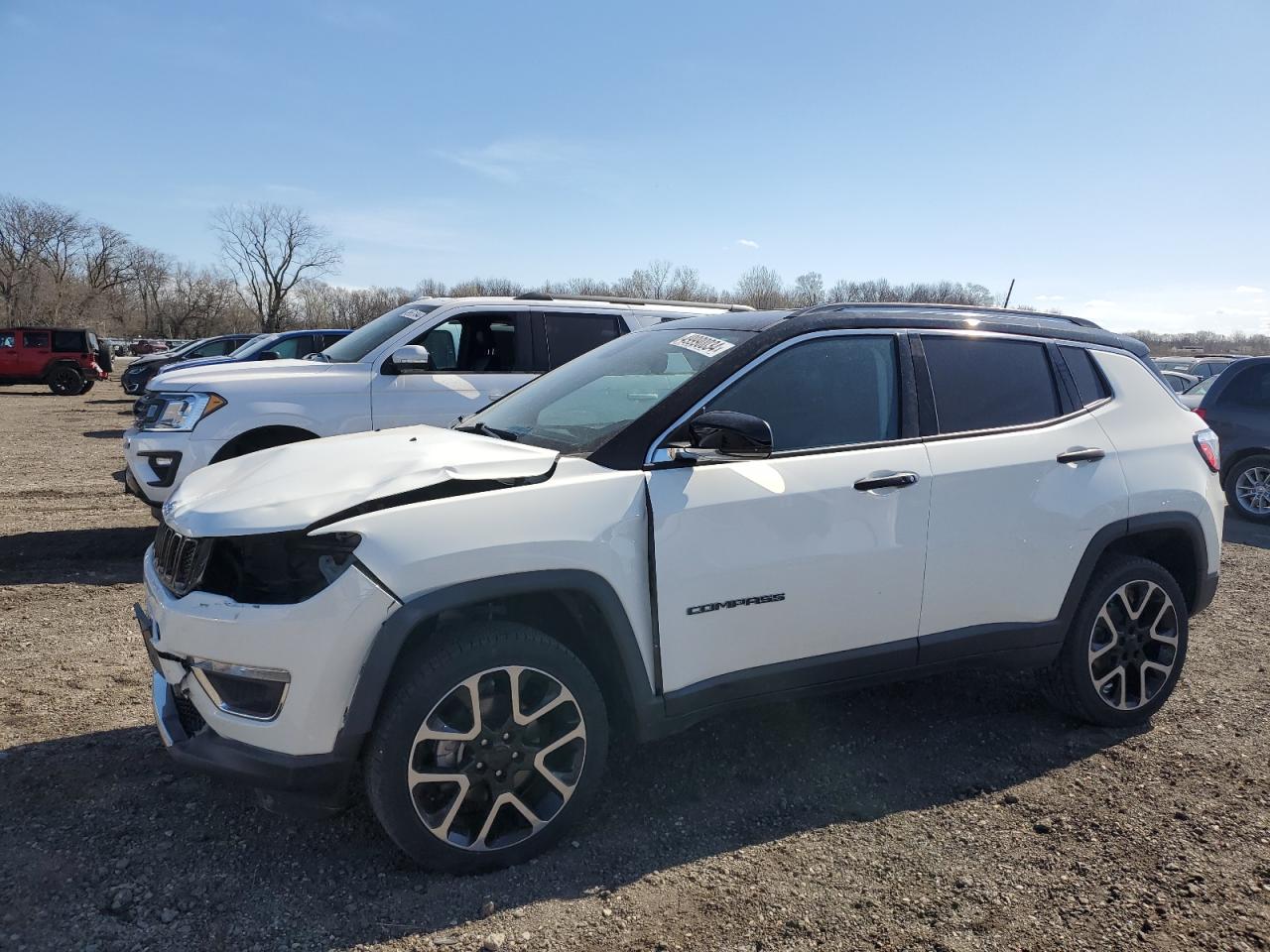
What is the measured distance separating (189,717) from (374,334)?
4.79 meters

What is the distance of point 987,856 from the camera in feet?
9.34

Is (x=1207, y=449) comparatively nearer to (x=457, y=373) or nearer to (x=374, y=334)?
(x=457, y=373)

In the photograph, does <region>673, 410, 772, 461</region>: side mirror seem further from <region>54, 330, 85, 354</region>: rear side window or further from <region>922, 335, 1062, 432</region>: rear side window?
<region>54, 330, 85, 354</region>: rear side window

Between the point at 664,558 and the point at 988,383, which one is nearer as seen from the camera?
the point at 664,558

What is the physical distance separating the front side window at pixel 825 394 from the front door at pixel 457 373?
3.82m

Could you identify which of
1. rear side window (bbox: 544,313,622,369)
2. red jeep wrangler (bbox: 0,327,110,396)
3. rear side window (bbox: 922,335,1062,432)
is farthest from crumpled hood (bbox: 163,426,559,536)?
red jeep wrangler (bbox: 0,327,110,396)

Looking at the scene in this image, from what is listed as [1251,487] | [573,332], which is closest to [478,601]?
[573,332]

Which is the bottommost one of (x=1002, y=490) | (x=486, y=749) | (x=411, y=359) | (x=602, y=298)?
(x=486, y=749)

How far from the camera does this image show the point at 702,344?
3.39 meters

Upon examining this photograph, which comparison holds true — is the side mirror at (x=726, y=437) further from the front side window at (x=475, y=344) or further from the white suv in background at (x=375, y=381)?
the front side window at (x=475, y=344)

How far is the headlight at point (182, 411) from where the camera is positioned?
19.6 ft

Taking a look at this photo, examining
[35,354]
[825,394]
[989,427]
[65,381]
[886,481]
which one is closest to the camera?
[886,481]

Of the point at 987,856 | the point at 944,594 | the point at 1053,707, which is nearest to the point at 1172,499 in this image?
the point at 1053,707

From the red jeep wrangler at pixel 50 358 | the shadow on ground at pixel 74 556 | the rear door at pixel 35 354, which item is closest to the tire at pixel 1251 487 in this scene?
the shadow on ground at pixel 74 556
